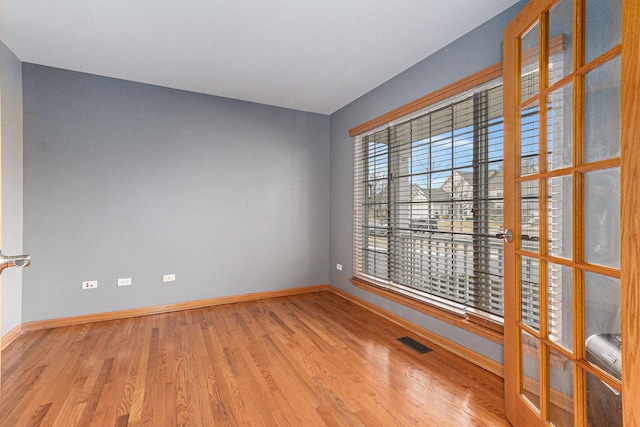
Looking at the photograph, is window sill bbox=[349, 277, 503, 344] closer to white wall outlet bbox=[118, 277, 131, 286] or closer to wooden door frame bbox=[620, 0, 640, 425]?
wooden door frame bbox=[620, 0, 640, 425]

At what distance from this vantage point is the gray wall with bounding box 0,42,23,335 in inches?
99.9

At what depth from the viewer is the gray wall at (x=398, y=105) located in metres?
2.18

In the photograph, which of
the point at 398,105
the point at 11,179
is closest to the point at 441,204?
the point at 398,105

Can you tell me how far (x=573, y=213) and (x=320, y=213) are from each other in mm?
3246

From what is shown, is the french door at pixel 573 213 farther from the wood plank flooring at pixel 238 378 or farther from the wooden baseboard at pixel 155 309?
the wooden baseboard at pixel 155 309

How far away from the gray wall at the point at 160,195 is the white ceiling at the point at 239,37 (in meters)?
0.42

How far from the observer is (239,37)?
2.42 metres

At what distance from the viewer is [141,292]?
3289 millimetres

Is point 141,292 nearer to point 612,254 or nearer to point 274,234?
point 274,234

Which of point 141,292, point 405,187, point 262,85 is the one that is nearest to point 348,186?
point 405,187

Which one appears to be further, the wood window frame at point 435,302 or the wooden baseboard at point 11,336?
the wooden baseboard at point 11,336

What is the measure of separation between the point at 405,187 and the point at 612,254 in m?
2.04

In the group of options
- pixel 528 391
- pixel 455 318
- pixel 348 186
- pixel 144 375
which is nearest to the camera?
pixel 528 391

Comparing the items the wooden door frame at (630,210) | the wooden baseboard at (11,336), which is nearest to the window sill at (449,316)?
the wooden door frame at (630,210)
